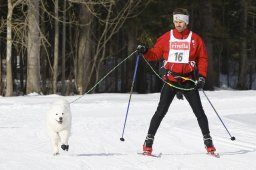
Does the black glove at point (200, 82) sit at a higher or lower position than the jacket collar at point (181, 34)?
lower

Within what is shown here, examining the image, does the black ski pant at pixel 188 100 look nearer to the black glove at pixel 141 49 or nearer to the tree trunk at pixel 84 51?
the black glove at pixel 141 49

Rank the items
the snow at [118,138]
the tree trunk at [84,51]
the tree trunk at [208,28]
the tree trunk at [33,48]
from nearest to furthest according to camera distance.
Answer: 1. the snow at [118,138]
2. the tree trunk at [33,48]
3. the tree trunk at [84,51]
4. the tree trunk at [208,28]

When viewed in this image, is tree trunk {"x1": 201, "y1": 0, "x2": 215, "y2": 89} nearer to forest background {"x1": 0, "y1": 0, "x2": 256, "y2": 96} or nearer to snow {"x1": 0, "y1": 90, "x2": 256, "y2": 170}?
forest background {"x1": 0, "y1": 0, "x2": 256, "y2": 96}

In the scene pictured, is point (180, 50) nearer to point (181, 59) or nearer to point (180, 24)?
point (181, 59)

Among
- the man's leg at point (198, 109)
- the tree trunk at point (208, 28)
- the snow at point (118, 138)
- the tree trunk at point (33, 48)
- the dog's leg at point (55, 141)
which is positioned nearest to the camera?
the snow at point (118, 138)

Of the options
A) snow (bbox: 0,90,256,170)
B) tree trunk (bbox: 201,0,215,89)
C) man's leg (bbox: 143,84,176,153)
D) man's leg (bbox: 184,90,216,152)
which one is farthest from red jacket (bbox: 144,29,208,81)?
tree trunk (bbox: 201,0,215,89)

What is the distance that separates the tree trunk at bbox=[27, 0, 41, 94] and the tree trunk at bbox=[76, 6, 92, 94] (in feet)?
15.3

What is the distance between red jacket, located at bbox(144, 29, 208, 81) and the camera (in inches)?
285

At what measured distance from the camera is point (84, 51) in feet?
82.5

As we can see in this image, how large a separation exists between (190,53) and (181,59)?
0.14 metres

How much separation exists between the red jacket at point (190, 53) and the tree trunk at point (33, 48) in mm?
12570

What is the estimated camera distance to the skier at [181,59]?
23.7 feet

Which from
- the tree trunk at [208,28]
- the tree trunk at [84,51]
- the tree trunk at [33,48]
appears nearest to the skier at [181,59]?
the tree trunk at [33,48]

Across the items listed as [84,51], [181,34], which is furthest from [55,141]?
[84,51]
